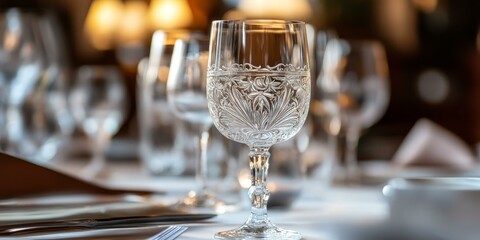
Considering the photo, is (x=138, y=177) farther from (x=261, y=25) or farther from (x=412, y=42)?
(x=412, y=42)

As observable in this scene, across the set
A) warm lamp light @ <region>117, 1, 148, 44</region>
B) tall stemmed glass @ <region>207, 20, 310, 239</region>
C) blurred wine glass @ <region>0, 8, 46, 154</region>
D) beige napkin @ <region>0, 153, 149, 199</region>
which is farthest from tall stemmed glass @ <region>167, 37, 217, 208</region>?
warm lamp light @ <region>117, 1, 148, 44</region>

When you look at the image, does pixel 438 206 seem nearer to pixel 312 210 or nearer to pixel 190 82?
pixel 312 210

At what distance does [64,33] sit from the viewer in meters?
6.52

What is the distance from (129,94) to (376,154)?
216 cm

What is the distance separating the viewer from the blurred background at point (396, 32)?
18.8ft

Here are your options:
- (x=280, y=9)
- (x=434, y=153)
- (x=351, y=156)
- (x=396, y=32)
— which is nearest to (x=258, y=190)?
(x=351, y=156)

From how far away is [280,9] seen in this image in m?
5.57

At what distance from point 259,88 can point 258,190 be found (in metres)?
0.08

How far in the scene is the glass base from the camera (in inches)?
25.5

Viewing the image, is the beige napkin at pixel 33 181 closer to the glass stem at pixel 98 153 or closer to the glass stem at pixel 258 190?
the glass stem at pixel 258 190

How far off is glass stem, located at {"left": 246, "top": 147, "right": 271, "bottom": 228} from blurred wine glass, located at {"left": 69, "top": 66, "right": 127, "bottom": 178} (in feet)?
2.78

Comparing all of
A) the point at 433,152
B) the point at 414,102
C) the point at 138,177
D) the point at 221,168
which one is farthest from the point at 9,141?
the point at 414,102

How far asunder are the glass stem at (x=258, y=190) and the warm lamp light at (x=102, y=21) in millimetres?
5365

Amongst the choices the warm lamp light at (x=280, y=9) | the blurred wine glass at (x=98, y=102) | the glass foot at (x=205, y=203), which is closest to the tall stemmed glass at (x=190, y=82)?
the glass foot at (x=205, y=203)
